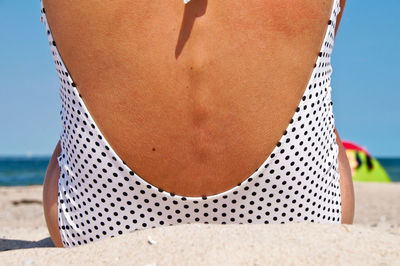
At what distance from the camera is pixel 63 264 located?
105 centimetres

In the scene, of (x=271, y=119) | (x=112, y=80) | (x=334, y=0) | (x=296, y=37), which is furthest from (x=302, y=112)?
(x=112, y=80)

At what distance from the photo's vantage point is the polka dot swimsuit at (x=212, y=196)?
3.79ft

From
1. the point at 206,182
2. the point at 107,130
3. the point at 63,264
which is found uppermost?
the point at 107,130

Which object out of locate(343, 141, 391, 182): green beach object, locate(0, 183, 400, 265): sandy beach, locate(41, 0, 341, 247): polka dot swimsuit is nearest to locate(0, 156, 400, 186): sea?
locate(343, 141, 391, 182): green beach object

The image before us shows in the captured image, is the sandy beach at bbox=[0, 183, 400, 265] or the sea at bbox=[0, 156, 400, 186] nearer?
the sandy beach at bbox=[0, 183, 400, 265]

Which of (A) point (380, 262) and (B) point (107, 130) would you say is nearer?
(A) point (380, 262)

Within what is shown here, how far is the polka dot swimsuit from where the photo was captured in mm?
1156

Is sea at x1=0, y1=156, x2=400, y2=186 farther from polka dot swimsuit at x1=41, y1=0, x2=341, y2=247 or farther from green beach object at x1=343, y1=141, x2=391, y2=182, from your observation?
polka dot swimsuit at x1=41, y1=0, x2=341, y2=247

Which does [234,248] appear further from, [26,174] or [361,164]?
[26,174]

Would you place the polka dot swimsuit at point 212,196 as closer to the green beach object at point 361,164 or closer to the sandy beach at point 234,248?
the sandy beach at point 234,248

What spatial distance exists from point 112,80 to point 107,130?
0.14 metres

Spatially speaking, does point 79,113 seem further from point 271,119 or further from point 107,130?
point 271,119

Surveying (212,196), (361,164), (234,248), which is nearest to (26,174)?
(361,164)

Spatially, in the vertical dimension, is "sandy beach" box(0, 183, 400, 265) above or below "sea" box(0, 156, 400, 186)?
above
